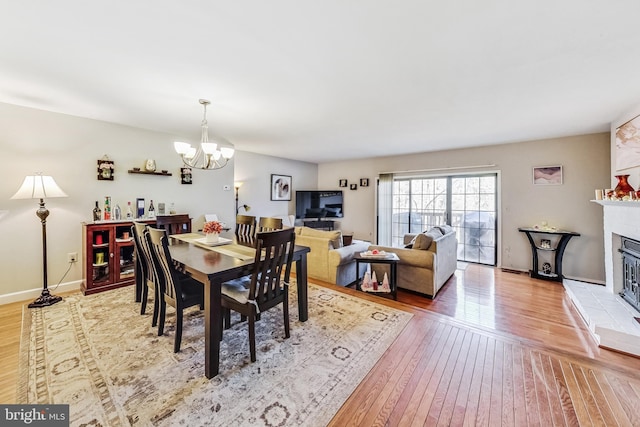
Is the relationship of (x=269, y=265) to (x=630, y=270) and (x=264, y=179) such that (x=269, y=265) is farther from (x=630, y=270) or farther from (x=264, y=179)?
(x=264, y=179)

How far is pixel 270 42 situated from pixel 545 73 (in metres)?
2.24

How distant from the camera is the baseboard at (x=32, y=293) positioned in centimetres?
282

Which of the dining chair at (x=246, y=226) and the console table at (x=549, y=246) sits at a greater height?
the dining chair at (x=246, y=226)

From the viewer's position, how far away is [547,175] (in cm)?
418

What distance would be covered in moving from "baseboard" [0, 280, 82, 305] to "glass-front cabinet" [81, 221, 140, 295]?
14 centimetres

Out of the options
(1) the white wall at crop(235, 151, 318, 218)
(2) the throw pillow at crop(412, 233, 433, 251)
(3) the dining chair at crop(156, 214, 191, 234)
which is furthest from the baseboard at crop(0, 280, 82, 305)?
(2) the throw pillow at crop(412, 233, 433, 251)

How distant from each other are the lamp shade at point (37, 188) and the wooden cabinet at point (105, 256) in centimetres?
48

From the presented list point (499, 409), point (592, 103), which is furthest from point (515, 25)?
point (499, 409)

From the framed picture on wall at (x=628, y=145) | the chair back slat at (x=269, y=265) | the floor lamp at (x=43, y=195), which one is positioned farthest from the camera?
the framed picture on wall at (x=628, y=145)

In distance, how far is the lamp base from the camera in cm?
271

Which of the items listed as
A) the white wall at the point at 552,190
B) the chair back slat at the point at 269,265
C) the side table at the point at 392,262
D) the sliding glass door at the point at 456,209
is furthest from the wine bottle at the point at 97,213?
the white wall at the point at 552,190

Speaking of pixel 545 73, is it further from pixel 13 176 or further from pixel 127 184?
pixel 13 176

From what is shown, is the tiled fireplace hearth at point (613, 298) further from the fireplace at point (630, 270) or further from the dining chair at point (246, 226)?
the dining chair at point (246, 226)

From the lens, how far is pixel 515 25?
1.49 metres
